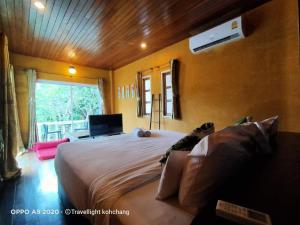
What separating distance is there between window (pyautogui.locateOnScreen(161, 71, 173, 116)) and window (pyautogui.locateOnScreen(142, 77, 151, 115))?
0.62 metres

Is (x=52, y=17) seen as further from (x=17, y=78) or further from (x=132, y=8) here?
(x=17, y=78)

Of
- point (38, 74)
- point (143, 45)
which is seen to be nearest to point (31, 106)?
point (38, 74)

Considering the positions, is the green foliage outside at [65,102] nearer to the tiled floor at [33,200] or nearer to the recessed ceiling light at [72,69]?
the recessed ceiling light at [72,69]

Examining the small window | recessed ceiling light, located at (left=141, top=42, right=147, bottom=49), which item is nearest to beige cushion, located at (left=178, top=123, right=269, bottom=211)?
recessed ceiling light, located at (left=141, top=42, right=147, bottom=49)

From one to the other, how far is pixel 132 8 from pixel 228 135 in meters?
2.36

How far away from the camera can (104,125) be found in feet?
12.5

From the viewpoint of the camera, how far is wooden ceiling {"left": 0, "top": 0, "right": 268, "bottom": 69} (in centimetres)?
228

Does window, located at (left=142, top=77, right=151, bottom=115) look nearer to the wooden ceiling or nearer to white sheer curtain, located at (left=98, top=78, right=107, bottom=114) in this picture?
the wooden ceiling

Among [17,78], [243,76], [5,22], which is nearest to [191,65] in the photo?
[243,76]

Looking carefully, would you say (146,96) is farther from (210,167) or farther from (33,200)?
(210,167)

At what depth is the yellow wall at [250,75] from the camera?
7.06 feet

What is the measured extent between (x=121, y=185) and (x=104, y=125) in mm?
2957

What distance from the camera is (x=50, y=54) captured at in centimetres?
425

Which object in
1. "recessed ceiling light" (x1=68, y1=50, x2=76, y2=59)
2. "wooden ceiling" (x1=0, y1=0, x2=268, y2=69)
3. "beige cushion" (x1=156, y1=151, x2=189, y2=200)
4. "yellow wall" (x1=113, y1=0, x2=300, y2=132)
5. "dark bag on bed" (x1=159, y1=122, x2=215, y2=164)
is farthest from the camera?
"recessed ceiling light" (x1=68, y1=50, x2=76, y2=59)
